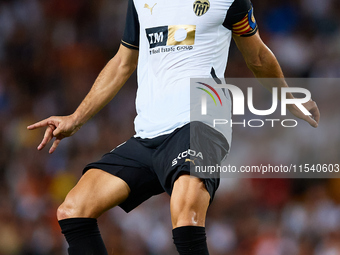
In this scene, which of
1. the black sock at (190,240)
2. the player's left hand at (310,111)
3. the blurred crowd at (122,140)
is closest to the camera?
the black sock at (190,240)

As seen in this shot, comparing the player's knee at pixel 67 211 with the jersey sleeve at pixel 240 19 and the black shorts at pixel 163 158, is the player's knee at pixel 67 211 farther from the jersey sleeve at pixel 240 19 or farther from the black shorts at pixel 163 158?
the jersey sleeve at pixel 240 19

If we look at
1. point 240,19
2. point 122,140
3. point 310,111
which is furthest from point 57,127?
point 122,140

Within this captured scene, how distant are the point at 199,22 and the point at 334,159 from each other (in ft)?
12.2

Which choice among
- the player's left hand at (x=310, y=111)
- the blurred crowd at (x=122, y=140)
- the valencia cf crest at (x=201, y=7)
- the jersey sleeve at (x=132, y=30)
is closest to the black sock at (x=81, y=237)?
the jersey sleeve at (x=132, y=30)

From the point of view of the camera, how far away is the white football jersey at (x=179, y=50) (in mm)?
2455

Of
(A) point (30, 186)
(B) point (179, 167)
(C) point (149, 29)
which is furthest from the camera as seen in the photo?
(A) point (30, 186)

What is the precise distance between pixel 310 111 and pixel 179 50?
41.7 inches

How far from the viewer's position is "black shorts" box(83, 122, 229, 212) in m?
2.21

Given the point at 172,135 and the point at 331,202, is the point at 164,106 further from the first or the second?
the point at 331,202

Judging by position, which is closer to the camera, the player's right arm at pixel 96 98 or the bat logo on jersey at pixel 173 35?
the bat logo on jersey at pixel 173 35

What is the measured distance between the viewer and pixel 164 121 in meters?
2.45

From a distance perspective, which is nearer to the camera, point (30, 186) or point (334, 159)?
point (334, 159)

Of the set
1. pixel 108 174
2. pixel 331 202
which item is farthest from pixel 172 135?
pixel 331 202

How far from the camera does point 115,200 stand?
7.88 ft
